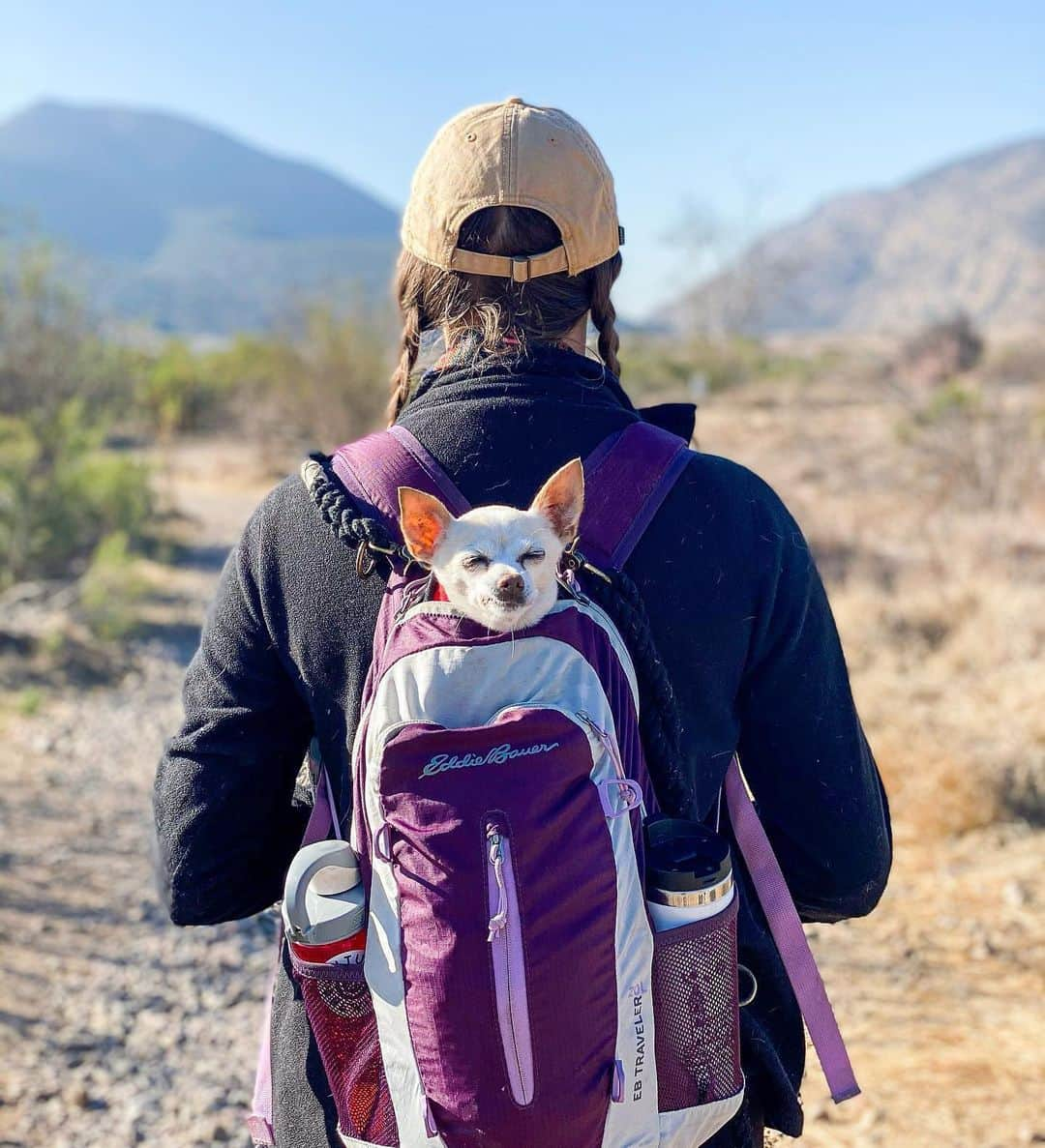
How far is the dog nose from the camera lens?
117cm

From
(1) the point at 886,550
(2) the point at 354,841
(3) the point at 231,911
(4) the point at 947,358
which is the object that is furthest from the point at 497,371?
(4) the point at 947,358

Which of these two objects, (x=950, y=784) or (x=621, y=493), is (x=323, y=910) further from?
(x=950, y=784)

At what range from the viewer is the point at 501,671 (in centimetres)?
117

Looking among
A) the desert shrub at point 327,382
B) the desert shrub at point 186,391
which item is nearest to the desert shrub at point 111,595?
the desert shrub at point 327,382

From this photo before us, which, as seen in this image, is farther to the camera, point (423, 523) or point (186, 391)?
point (186, 391)

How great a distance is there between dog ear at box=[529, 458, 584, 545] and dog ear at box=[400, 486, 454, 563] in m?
0.11

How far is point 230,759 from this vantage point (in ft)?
4.67

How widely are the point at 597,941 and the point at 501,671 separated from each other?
11.8 inches

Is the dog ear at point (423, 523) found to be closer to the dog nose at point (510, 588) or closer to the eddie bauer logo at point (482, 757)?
the dog nose at point (510, 588)

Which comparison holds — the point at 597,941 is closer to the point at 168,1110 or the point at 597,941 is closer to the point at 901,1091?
the point at 901,1091

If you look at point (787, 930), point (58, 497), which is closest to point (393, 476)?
point (787, 930)

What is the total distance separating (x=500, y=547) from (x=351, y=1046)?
0.59m

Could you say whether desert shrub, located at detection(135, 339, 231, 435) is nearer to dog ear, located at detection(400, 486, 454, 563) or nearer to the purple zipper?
dog ear, located at detection(400, 486, 454, 563)

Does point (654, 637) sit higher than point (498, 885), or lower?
higher
